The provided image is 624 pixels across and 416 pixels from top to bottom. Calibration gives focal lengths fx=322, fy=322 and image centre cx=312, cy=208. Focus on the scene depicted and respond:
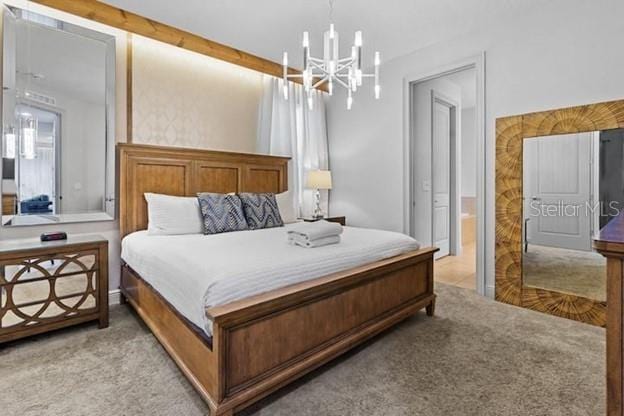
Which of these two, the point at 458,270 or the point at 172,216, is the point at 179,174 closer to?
the point at 172,216

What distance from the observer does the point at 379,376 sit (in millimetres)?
1853

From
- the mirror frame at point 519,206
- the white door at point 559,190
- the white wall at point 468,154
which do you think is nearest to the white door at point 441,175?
the mirror frame at point 519,206

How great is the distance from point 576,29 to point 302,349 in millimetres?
3253

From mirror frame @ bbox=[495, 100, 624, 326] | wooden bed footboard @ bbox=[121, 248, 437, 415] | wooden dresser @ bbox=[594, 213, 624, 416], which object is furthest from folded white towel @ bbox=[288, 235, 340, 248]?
mirror frame @ bbox=[495, 100, 624, 326]

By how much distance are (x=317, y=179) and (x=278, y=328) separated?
282 centimetres

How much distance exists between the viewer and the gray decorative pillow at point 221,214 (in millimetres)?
2881

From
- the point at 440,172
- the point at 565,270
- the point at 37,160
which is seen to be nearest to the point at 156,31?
the point at 37,160

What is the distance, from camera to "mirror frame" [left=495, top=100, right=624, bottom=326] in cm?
259

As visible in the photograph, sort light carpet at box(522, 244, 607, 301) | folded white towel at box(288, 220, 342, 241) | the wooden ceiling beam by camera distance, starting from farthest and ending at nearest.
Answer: the wooden ceiling beam < light carpet at box(522, 244, 607, 301) < folded white towel at box(288, 220, 342, 241)

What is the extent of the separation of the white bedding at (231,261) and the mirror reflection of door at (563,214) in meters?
1.25

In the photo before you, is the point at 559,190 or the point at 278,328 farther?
the point at 559,190

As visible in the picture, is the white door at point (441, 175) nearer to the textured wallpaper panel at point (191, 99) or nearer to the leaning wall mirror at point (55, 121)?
the textured wallpaper panel at point (191, 99)

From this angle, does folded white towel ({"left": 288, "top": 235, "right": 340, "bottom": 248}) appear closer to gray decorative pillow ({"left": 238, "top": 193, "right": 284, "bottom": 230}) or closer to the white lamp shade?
gray decorative pillow ({"left": 238, "top": 193, "right": 284, "bottom": 230})

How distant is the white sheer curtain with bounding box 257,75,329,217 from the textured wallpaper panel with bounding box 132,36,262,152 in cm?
15
